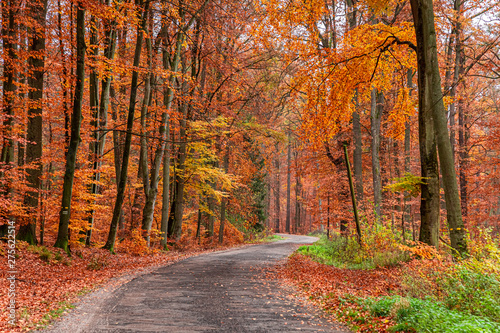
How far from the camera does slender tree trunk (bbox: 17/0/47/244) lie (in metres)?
10.8

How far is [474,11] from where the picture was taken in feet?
46.8

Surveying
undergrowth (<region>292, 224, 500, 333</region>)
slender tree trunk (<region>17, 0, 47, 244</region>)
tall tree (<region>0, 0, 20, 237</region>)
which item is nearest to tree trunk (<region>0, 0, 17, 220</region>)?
tall tree (<region>0, 0, 20, 237</region>)

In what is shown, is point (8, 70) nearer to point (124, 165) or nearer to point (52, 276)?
point (124, 165)

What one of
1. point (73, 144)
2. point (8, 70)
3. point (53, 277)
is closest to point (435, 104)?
point (53, 277)

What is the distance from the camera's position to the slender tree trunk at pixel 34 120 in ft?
35.4

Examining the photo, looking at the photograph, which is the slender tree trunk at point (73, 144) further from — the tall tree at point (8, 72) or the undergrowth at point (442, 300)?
the undergrowth at point (442, 300)

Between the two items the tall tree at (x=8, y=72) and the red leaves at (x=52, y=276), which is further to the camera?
the tall tree at (x=8, y=72)

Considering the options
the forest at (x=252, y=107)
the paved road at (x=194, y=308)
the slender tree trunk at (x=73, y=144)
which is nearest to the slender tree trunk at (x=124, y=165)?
the forest at (x=252, y=107)

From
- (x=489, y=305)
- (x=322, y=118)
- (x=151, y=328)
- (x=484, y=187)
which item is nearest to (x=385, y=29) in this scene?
(x=322, y=118)

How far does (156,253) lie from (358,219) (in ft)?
29.0

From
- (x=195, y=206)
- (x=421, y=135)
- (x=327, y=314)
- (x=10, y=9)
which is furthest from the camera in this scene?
(x=195, y=206)

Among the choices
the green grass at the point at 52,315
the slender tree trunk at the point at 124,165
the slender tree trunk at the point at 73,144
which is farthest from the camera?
the slender tree trunk at the point at 124,165

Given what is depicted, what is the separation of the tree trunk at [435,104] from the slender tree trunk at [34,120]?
1147cm

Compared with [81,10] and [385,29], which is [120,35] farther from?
[385,29]
